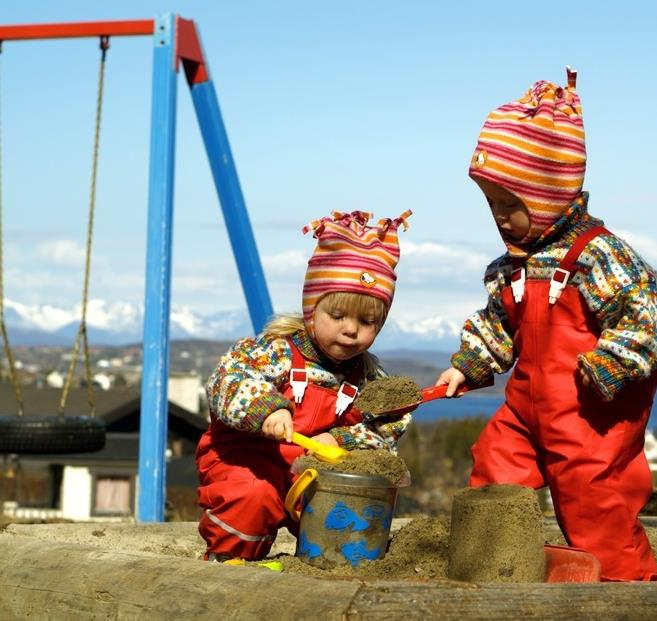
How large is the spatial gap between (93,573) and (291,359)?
1237mm

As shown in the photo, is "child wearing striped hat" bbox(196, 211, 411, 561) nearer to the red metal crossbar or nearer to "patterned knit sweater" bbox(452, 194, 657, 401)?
"patterned knit sweater" bbox(452, 194, 657, 401)

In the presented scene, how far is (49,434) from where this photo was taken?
866cm

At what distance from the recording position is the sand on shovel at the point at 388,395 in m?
4.11

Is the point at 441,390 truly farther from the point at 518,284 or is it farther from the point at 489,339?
the point at 518,284

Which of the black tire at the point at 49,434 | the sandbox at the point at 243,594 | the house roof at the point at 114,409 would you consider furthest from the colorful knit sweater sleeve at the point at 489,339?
the house roof at the point at 114,409

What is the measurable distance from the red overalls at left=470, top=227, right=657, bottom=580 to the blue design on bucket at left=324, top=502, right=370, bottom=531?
0.56 meters

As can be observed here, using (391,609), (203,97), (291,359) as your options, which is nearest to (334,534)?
(291,359)

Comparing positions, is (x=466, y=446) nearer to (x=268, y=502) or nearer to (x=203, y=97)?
(x=203, y=97)

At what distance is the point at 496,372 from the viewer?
13.8 ft

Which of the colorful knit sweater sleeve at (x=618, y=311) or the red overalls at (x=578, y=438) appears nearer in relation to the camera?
the colorful knit sweater sleeve at (x=618, y=311)

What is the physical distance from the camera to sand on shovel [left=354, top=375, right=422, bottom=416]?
4105mm

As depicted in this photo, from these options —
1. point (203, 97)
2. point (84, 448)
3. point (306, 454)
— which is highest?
point (203, 97)

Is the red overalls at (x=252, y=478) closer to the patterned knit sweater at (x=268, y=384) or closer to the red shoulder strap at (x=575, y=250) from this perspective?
the patterned knit sweater at (x=268, y=384)

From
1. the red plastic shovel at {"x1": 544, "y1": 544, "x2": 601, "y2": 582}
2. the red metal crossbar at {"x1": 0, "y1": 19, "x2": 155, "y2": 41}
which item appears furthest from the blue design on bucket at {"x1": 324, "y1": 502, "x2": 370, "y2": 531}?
the red metal crossbar at {"x1": 0, "y1": 19, "x2": 155, "y2": 41}
